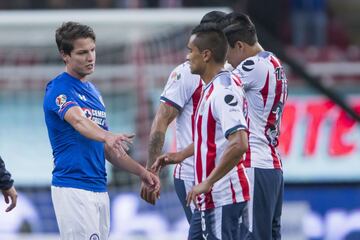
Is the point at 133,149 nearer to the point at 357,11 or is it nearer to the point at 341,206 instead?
the point at 341,206

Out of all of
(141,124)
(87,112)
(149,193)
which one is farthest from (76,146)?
(141,124)

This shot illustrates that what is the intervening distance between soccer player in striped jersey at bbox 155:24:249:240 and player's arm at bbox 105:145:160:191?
48 cm

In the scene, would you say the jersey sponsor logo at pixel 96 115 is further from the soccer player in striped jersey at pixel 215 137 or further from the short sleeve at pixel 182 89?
the short sleeve at pixel 182 89

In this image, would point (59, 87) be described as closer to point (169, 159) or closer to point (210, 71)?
point (169, 159)

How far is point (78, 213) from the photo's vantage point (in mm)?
7867

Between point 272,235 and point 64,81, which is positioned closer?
point 64,81

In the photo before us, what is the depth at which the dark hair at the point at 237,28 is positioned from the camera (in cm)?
830

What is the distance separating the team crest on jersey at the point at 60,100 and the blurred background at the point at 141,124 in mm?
4604

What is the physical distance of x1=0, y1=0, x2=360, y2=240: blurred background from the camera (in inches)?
493

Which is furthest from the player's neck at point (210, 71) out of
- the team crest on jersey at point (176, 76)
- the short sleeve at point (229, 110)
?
the team crest on jersey at point (176, 76)

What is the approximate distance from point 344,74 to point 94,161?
24.7ft

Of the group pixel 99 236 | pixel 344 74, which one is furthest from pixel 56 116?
pixel 344 74

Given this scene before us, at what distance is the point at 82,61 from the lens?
7.98 metres

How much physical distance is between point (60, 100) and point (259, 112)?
140 cm
